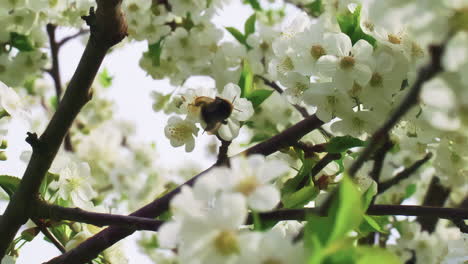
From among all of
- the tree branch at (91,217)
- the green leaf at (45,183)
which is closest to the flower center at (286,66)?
the tree branch at (91,217)

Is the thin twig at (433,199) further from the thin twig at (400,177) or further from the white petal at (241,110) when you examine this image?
the white petal at (241,110)

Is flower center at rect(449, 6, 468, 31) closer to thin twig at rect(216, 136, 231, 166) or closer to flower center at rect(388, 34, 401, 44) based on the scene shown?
flower center at rect(388, 34, 401, 44)

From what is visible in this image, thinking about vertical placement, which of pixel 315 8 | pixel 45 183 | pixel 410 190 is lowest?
pixel 410 190

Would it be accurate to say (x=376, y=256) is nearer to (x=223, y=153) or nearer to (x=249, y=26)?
(x=223, y=153)

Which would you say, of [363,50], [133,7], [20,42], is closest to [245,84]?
[363,50]

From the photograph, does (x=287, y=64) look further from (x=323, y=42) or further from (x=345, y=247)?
(x=345, y=247)

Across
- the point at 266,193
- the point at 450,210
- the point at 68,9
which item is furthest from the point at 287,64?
the point at 68,9
